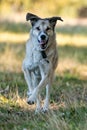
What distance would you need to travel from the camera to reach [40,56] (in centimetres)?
1051

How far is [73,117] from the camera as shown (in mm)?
9578

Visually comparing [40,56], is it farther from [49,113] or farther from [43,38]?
[49,113]

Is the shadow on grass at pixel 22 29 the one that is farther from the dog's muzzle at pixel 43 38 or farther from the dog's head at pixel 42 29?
the dog's muzzle at pixel 43 38

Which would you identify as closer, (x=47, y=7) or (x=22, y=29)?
(x=22, y=29)

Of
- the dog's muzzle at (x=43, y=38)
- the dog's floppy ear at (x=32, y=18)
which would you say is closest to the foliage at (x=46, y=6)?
the dog's floppy ear at (x=32, y=18)

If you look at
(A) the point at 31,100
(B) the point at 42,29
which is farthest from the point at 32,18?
(A) the point at 31,100

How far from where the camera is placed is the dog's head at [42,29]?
403 inches

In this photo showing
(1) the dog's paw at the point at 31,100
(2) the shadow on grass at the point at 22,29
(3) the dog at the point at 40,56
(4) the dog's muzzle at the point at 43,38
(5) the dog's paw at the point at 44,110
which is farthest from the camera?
(2) the shadow on grass at the point at 22,29

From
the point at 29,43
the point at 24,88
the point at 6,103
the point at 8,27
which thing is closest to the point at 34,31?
the point at 29,43

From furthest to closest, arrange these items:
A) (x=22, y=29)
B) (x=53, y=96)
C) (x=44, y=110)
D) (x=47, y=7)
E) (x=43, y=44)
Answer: (x=47, y=7)
(x=22, y=29)
(x=53, y=96)
(x=43, y=44)
(x=44, y=110)

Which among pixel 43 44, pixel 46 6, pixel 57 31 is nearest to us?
pixel 43 44

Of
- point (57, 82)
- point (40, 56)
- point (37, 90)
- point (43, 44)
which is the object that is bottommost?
point (57, 82)

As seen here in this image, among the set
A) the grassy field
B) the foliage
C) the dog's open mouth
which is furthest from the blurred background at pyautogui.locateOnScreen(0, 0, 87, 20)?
the dog's open mouth

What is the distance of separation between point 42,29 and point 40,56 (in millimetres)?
428
